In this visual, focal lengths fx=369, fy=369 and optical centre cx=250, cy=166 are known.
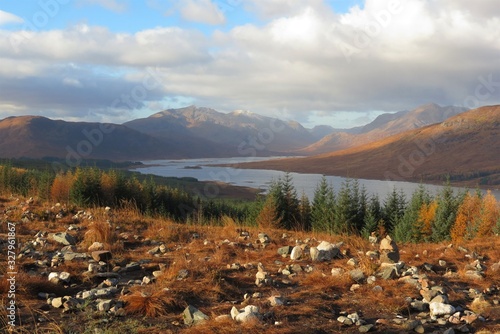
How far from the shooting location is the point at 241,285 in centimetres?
738

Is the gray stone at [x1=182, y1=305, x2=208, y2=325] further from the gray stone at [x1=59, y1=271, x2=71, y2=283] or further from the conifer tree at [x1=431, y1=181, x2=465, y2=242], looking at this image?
the conifer tree at [x1=431, y1=181, x2=465, y2=242]

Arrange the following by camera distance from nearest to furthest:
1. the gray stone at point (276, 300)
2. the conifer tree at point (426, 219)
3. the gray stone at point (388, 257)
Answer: the gray stone at point (276, 300)
the gray stone at point (388, 257)
the conifer tree at point (426, 219)

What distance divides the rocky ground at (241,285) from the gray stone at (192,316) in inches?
0.6

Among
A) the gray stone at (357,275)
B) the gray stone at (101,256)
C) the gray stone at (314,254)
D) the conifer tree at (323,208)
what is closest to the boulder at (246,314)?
the gray stone at (357,275)

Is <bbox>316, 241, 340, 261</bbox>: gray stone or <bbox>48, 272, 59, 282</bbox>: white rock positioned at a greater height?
<bbox>316, 241, 340, 261</bbox>: gray stone

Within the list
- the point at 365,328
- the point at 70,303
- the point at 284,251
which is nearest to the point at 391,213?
the point at 284,251

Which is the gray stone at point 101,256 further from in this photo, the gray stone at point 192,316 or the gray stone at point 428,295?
the gray stone at point 428,295

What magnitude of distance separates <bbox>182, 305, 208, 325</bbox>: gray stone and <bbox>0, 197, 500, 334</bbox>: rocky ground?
0.05 ft

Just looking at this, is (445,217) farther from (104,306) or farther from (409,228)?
(104,306)

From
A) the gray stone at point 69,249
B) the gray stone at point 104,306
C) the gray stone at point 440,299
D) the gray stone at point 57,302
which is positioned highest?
the gray stone at point 440,299

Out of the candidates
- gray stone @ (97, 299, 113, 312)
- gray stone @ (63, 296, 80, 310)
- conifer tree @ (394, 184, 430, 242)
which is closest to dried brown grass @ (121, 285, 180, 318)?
gray stone @ (97, 299, 113, 312)

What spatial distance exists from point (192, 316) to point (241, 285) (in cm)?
197

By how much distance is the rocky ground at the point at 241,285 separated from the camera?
545cm

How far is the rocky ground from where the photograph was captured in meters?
5.45
